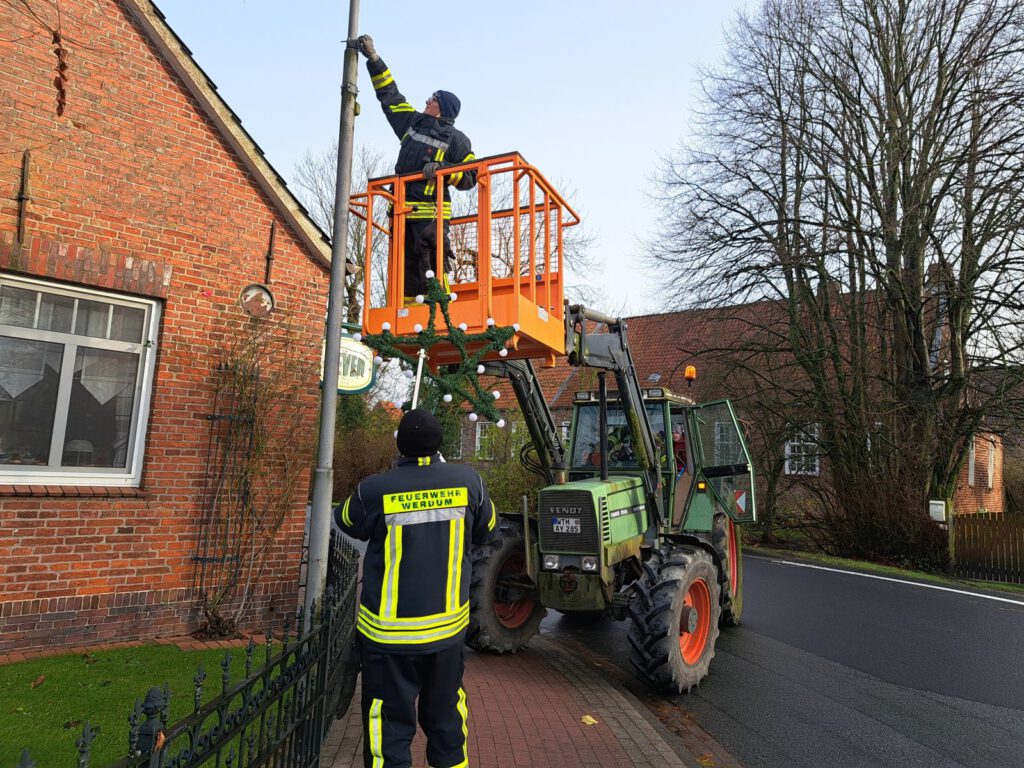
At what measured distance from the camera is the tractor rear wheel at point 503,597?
6.43m

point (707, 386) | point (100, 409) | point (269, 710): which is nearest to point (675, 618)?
point (269, 710)

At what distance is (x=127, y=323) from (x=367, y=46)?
130 inches

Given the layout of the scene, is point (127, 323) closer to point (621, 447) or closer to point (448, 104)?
point (448, 104)

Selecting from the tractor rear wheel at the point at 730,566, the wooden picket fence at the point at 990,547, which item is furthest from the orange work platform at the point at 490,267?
the wooden picket fence at the point at 990,547

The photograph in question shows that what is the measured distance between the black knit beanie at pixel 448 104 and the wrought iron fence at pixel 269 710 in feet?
10.7

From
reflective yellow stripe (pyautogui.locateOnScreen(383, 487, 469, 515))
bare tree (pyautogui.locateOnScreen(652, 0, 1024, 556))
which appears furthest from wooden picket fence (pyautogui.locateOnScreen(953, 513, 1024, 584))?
reflective yellow stripe (pyautogui.locateOnScreen(383, 487, 469, 515))

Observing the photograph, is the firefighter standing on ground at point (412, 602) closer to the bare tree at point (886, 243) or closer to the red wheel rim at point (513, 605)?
the red wheel rim at point (513, 605)

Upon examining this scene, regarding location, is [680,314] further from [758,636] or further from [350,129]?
[350,129]

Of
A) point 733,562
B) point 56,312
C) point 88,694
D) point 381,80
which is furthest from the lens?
point 733,562

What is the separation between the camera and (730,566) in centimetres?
821

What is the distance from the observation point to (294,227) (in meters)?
7.27

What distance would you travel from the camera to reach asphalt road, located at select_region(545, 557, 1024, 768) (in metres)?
4.89

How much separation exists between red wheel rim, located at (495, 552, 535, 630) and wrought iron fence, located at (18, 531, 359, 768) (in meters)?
2.22

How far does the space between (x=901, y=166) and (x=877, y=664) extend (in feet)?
42.5
